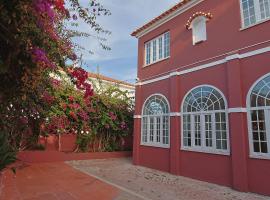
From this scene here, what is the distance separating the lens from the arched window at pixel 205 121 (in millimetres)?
8844

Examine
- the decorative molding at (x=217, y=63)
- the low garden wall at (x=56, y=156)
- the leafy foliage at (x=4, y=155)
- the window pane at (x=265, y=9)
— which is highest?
the window pane at (x=265, y=9)

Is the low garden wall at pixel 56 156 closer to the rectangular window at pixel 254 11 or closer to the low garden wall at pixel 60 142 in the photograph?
the low garden wall at pixel 60 142

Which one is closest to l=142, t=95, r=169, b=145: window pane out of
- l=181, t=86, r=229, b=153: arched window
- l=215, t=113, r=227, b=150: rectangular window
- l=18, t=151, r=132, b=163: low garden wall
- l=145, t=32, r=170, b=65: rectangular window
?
l=181, t=86, r=229, b=153: arched window

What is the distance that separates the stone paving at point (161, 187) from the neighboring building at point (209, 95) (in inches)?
18.5

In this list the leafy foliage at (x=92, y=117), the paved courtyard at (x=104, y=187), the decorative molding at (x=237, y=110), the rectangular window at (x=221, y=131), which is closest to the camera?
the paved courtyard at (x=104, y=187)

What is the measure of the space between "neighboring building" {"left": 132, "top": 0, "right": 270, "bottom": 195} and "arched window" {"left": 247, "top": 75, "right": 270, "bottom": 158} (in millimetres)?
30

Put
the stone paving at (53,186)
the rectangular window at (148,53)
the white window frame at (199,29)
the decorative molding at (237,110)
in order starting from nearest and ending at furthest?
the stone paving at (53,186) → the decorative molding at (237,110) → the white window frame at (199,29) → the rectangular window at (148,53)

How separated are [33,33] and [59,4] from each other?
21.4 inches

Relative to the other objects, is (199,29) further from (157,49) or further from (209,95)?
(209,95)

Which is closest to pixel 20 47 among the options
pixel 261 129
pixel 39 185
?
pixel 39 185

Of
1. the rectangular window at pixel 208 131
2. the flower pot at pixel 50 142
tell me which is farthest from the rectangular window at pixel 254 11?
the flower pot at pixel 50 142

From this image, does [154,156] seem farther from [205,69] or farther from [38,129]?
[38,129]

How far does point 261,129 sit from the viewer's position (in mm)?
7664

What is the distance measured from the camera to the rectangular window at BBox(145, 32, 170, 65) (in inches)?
483
